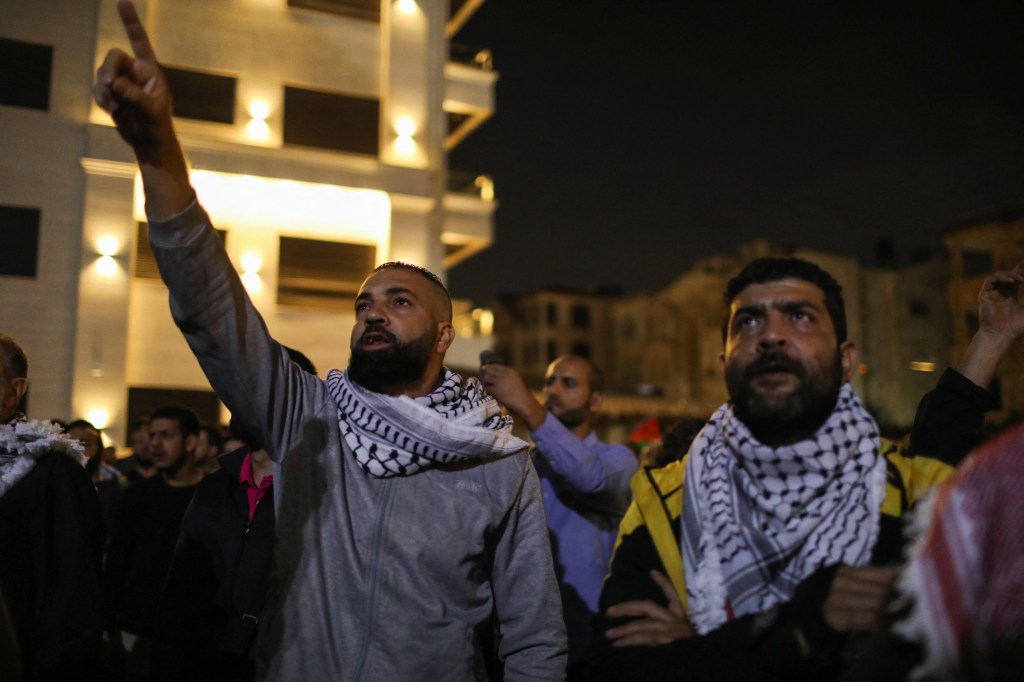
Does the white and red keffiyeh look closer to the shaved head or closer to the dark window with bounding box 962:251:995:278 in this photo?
the shaved head

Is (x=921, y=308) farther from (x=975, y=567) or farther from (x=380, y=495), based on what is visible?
(x=975, y=567)

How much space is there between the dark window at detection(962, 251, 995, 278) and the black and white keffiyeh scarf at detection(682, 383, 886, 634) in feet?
141

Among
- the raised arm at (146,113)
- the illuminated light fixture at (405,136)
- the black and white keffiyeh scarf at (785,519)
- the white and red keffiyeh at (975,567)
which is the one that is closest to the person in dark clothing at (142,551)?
the raised arm at (146,113)

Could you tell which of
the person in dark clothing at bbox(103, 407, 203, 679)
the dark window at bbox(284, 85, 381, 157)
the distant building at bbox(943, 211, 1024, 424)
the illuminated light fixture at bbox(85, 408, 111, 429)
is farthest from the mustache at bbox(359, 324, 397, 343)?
the distant building at bbox(943, 211, 1024, 424)

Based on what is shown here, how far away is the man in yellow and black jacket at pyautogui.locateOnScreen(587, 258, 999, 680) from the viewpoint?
213 cm

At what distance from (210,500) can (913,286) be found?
48.4 metres

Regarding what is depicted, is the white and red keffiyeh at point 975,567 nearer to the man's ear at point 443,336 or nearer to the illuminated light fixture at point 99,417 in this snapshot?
the man's ear at point 443,336

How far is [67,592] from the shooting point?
3490mm

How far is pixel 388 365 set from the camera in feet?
10.2

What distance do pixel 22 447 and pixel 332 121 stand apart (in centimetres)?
1576

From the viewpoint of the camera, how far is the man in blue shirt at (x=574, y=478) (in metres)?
4.44

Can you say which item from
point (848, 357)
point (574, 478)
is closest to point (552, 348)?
point (574, 478)

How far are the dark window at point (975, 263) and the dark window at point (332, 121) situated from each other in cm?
3235

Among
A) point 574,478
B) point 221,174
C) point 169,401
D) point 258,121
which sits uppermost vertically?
point 258,121
